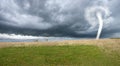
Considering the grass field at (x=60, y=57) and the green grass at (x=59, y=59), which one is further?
the grass field at (x=60, y=57)

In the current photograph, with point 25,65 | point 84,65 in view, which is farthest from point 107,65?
point 25,65

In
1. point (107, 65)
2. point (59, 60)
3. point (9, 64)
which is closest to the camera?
point (107, 65)

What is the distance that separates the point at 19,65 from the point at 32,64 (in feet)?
7.94

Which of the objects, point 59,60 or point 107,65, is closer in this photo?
point 107,65

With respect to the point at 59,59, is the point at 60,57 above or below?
above

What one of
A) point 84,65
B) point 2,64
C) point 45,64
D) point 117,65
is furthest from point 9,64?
point 117,65

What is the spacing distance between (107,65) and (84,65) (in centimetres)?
345

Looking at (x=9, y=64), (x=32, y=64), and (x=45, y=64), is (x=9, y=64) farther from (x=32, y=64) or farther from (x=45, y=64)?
(x=45, y=64)

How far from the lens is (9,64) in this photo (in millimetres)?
34000

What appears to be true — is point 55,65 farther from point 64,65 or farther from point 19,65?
point 19,65

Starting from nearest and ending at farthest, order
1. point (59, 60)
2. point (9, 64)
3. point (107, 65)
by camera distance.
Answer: point (107, 65) → point (9, 64) → point (59, 60)

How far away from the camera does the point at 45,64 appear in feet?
112

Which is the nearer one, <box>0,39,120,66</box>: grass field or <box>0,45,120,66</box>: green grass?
<box>0,45,120,66</box>: green grass

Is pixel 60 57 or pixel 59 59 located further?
pixel 60 57
